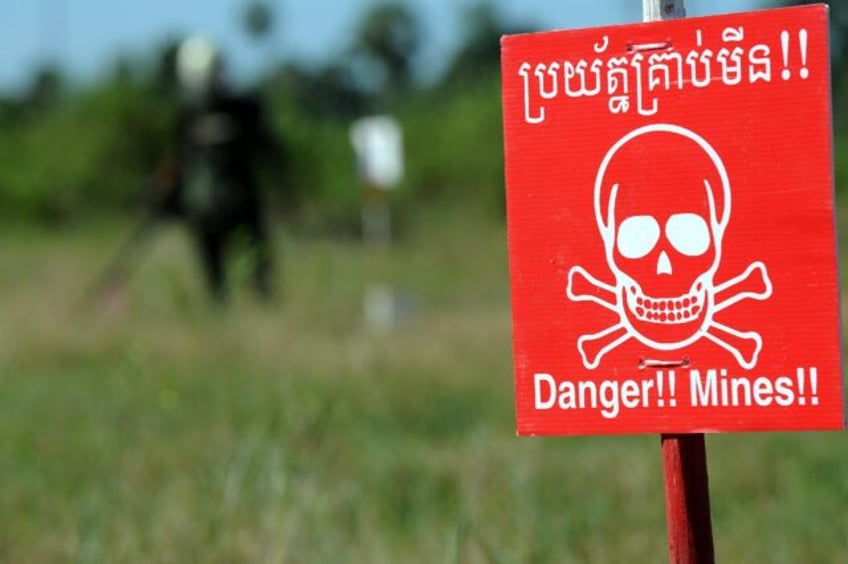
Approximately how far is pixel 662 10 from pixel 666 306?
41cm

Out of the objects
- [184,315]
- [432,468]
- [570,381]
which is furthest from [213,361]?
[570,381]

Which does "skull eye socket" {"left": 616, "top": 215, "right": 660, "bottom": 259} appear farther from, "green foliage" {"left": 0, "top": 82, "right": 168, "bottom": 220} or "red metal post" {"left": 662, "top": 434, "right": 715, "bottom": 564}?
Answer: "green foliage" {"left": 0, "top": 82, "right": 168, "bottom": 220}

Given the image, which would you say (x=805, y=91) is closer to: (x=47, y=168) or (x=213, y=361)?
(x=213, y=361)

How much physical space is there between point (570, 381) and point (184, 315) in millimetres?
6896

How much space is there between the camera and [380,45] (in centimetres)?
5069

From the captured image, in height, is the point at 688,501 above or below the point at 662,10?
below

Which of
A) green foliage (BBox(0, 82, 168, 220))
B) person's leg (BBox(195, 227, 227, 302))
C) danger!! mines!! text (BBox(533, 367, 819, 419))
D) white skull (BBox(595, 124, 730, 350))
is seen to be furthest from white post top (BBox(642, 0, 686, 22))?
green foliage (BBox(0, 82, 168, 220))

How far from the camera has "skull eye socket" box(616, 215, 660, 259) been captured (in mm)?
2824

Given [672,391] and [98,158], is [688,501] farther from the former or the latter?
[98,158]

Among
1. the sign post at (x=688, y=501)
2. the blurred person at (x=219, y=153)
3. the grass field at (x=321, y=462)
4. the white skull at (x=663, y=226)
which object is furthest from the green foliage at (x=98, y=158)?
the white skull at (x=663, y=226)

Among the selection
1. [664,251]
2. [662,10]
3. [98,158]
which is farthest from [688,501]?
[98,158]

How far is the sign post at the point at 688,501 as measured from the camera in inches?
117

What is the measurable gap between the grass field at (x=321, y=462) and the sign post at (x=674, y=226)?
1.49m

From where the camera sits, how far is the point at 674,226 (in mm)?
2814
